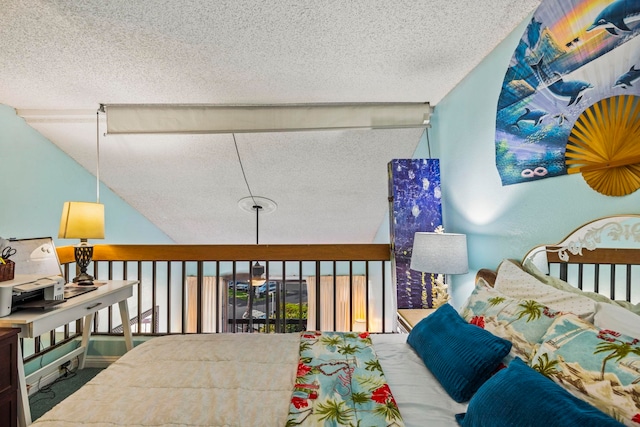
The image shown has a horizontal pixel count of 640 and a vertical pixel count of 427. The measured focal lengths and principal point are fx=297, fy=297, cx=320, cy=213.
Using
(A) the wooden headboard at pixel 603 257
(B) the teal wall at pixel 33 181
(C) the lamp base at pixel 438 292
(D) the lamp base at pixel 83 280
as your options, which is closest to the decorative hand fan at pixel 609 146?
(A) the wooden headboard at pixel 603 257

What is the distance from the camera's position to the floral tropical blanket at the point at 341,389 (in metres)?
0.98

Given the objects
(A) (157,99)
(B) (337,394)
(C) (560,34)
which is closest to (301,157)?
(A) (157,99)

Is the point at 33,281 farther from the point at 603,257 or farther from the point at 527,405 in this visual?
the point at 603,257

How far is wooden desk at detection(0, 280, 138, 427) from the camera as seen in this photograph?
1.60 m

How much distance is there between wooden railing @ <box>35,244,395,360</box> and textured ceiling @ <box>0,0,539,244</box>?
1.07m

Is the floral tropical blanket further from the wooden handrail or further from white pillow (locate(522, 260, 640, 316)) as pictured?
the wooden handrail

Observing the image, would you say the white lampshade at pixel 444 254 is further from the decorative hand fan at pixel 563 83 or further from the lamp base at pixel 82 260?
the lamp base at pixel 82 260

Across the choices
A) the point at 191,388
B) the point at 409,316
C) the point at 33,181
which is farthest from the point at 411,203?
the point at 33,181

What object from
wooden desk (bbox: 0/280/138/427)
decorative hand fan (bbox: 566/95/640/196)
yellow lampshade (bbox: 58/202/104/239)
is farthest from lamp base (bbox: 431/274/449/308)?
yellow lampshade (bbox: 58/202/104/239)

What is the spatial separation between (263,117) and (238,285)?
15.9 ft

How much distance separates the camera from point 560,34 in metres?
1.43

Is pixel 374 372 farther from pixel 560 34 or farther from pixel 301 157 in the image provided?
pixel 301 157

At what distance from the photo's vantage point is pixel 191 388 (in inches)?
46.1

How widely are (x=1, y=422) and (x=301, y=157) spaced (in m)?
2.81
